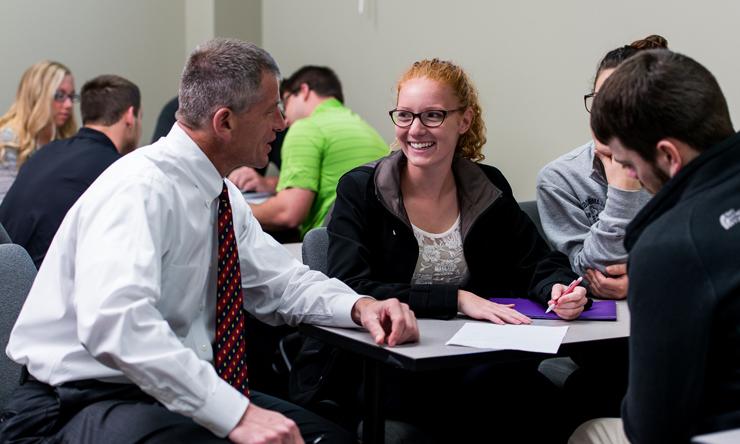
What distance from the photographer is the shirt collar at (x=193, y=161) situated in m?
2.05

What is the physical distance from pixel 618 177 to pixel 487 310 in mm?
598

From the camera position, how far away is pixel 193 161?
206cm

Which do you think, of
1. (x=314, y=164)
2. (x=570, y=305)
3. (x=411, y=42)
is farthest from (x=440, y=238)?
(x=411, y=42)

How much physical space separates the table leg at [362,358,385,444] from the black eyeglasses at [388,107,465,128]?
766 millimetres

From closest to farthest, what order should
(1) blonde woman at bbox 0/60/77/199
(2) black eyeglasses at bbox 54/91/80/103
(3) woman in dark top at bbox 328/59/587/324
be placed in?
(3) woman in dark top at bbox 328/59/587/324 → (1) blonde woman at bbox 0/60/77/199 → (2) black eyeglasses at bbox 54/91/80/103

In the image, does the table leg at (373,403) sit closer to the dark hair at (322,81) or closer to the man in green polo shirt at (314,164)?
the man in green polo shirt at (314,164)

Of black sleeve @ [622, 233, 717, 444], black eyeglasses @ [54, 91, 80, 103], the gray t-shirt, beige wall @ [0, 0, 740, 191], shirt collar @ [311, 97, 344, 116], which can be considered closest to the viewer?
black sleeve @ [622, 233, 717, 444]

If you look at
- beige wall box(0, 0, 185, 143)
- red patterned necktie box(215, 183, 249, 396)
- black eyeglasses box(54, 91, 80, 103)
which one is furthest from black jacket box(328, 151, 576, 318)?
beige wall box(0, 0, 185, 143)

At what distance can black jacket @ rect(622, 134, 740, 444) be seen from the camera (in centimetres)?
147

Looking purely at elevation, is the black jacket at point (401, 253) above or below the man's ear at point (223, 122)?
below

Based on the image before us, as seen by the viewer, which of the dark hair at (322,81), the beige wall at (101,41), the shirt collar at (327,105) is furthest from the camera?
the beige wall at (101,41)

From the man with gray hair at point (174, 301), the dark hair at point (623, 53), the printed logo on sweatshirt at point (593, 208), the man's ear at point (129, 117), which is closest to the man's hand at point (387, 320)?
the man with gray hair at point (174, 301)

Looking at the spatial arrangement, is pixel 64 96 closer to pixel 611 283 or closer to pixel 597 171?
pixel 597 171

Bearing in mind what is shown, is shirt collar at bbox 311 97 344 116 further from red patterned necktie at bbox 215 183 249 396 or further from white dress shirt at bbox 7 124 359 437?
red patterned necktie at bbox 215 183 249 396
